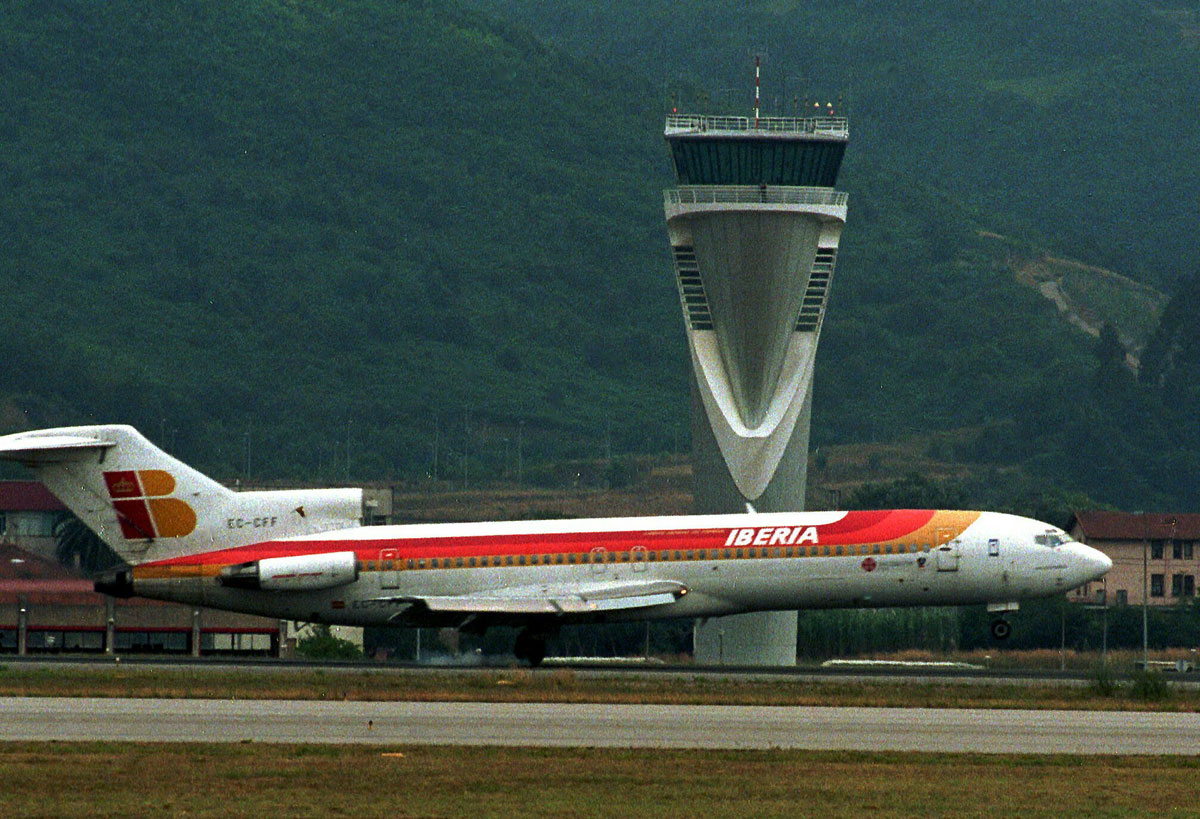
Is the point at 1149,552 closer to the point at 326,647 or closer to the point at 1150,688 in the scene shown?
the point at 326,647

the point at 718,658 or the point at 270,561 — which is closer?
the point at 270,561

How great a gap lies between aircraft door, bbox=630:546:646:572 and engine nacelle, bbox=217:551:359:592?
814 centimetres

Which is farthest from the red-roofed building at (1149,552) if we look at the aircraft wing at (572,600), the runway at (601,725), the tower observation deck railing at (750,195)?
the runway at (601,725)

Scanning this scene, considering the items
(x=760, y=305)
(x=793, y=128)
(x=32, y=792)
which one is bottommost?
(x=32, y=792)

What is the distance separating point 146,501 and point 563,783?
106 ft

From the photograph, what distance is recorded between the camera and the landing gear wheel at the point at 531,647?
65562 millimetres

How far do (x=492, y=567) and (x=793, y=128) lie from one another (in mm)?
43277

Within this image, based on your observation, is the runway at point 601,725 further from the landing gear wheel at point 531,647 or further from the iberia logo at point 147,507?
the iberia logo at point 147,507

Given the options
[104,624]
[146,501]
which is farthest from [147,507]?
[104,624]

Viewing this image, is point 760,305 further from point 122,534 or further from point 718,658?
point 122,534

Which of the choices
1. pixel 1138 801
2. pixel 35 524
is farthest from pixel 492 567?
pixel 35 524

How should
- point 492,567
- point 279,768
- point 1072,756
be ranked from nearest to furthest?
point 279,768 < point 1072,756 < point 492,567

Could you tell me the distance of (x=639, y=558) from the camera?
211 ft

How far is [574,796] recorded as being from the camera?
34969 millimetres
